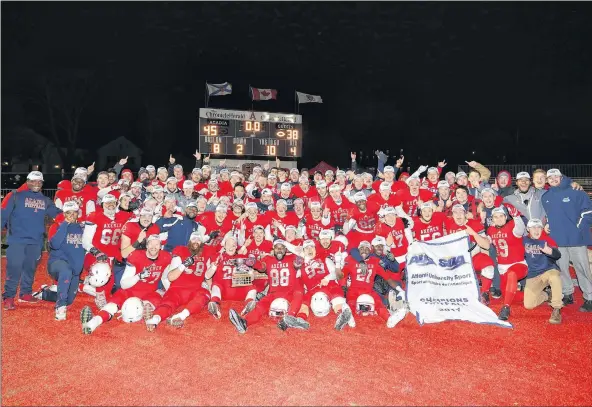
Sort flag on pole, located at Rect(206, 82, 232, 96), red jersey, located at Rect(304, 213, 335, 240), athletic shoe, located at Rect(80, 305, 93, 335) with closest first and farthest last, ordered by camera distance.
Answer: athletic shoe, located at Rect(80, 305, 93, 335) → red jersey, located at Rect(304, 213, 335, 240) → flag on pole, located at Rect(206, 82, 232, 96)

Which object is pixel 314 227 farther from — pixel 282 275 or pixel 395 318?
pixel 395 318

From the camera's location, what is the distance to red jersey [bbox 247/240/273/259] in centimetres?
867

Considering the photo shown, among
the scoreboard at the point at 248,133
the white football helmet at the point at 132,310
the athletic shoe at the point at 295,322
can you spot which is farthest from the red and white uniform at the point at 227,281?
the scoreboard at the point at 248,133

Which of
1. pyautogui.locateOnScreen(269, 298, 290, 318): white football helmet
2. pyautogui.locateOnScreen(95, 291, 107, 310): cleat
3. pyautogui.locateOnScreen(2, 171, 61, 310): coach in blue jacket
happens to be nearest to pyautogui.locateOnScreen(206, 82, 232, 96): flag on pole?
pyautogui.locateOnScreen(2, 171, 61, 310): coach in blue jacket

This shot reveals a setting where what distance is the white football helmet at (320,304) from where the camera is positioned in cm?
761

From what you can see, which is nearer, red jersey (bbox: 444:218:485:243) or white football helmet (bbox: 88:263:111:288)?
white football helmet (bbox: 88:263:111:288)

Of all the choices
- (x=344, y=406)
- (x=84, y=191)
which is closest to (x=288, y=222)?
(x=84, y=191)

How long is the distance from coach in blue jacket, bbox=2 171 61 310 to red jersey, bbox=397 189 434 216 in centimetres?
799

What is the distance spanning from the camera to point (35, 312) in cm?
816

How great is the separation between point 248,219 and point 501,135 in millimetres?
54721

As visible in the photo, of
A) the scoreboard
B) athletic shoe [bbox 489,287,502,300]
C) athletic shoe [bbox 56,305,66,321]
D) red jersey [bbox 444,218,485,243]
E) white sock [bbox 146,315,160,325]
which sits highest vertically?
the scoreboard

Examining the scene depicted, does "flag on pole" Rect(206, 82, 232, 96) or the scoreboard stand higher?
"flag on pole" Rect(206, 82, 232, 96)

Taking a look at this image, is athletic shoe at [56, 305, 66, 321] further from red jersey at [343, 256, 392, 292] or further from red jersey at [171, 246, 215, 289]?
red jersey at [343, 256, 392, 292]

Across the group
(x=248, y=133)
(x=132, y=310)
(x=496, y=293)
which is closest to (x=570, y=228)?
(x=496, y=293)
